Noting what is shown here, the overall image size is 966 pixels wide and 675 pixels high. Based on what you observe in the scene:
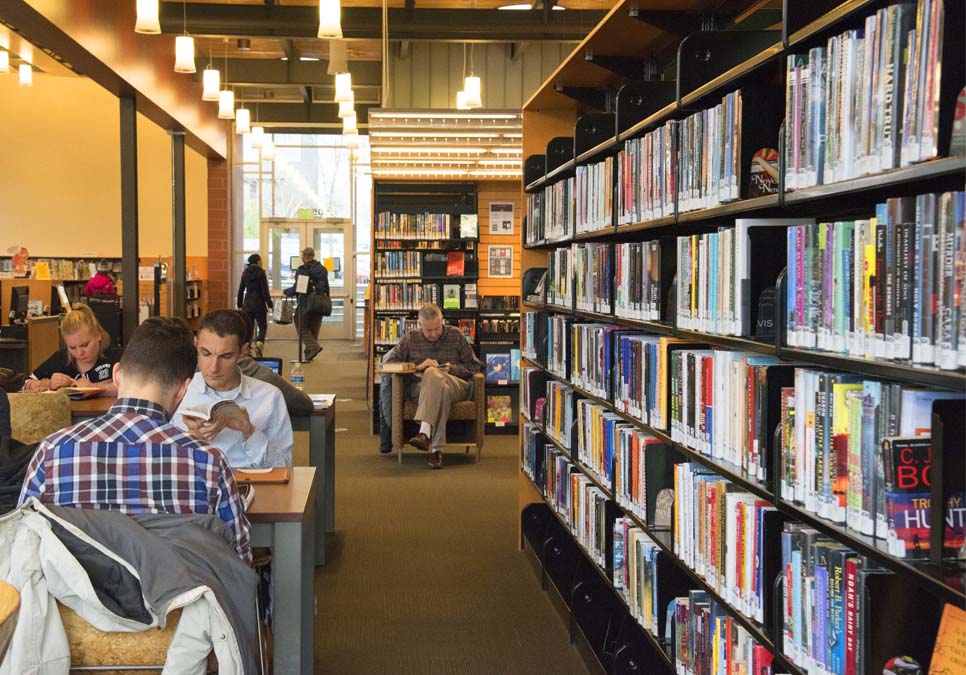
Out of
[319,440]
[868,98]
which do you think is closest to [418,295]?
[319,440]

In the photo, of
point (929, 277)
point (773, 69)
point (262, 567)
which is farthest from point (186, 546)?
point (773, 69)

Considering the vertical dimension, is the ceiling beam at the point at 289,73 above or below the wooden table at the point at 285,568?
above

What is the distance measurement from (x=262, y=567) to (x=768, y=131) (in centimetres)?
200

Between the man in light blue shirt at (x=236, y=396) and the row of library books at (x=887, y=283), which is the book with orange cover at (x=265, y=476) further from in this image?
the row of library books at (x=887, y=283)

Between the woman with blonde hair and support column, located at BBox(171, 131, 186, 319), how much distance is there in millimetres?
8623

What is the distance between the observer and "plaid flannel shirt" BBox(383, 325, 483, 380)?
8.95 metres

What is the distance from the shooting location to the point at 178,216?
15258 mm

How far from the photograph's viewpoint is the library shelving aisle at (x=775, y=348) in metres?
1.89

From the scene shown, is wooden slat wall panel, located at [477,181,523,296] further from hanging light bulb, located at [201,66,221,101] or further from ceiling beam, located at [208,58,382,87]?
ceiling beam, located at [208,58,382,87]

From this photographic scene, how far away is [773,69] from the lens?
273 cm

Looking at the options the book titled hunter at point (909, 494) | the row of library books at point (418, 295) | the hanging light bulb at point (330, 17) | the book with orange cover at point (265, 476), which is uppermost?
the hanging light bulb at point (330, 17)

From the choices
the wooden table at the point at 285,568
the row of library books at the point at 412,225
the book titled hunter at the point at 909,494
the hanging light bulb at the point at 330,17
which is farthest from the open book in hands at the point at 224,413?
the row of library books at the point at 412,225

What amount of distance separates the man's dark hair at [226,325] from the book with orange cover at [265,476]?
742mm

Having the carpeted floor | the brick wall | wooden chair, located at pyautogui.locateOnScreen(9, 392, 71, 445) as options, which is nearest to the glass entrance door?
the brick wall
